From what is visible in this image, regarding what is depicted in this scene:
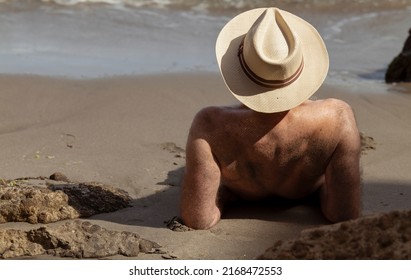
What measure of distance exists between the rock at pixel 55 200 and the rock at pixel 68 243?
34 centimetres

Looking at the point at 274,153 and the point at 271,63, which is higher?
the point at 271,63

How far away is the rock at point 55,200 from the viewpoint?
392 centimetres

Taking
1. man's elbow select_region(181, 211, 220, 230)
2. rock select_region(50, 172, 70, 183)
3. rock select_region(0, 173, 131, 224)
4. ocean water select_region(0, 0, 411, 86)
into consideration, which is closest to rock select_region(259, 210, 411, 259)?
man's elbow select_region(181, 211, 220, 230)

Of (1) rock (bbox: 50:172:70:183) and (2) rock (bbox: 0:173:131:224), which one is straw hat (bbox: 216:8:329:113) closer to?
(2) rock (bbox: 0:173:131:224)

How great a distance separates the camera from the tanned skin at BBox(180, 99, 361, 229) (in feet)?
12.5

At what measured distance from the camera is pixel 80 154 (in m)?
5.09

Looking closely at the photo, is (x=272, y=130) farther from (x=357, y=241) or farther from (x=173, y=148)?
(x=173, y=148)

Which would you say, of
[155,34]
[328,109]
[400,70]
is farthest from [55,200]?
[155,34]

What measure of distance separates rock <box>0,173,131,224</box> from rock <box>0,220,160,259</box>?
339 millimetres

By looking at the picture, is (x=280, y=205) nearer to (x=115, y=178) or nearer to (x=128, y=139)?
(x=115, y=178)

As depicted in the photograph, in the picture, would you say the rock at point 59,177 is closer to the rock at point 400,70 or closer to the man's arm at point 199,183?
the man's arm at point 199,183

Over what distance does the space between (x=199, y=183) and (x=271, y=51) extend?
69 centimetres

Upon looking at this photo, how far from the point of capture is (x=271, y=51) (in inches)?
146

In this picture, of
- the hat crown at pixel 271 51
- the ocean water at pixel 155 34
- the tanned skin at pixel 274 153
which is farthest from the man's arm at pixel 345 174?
the ocean water at pixel 155 34
